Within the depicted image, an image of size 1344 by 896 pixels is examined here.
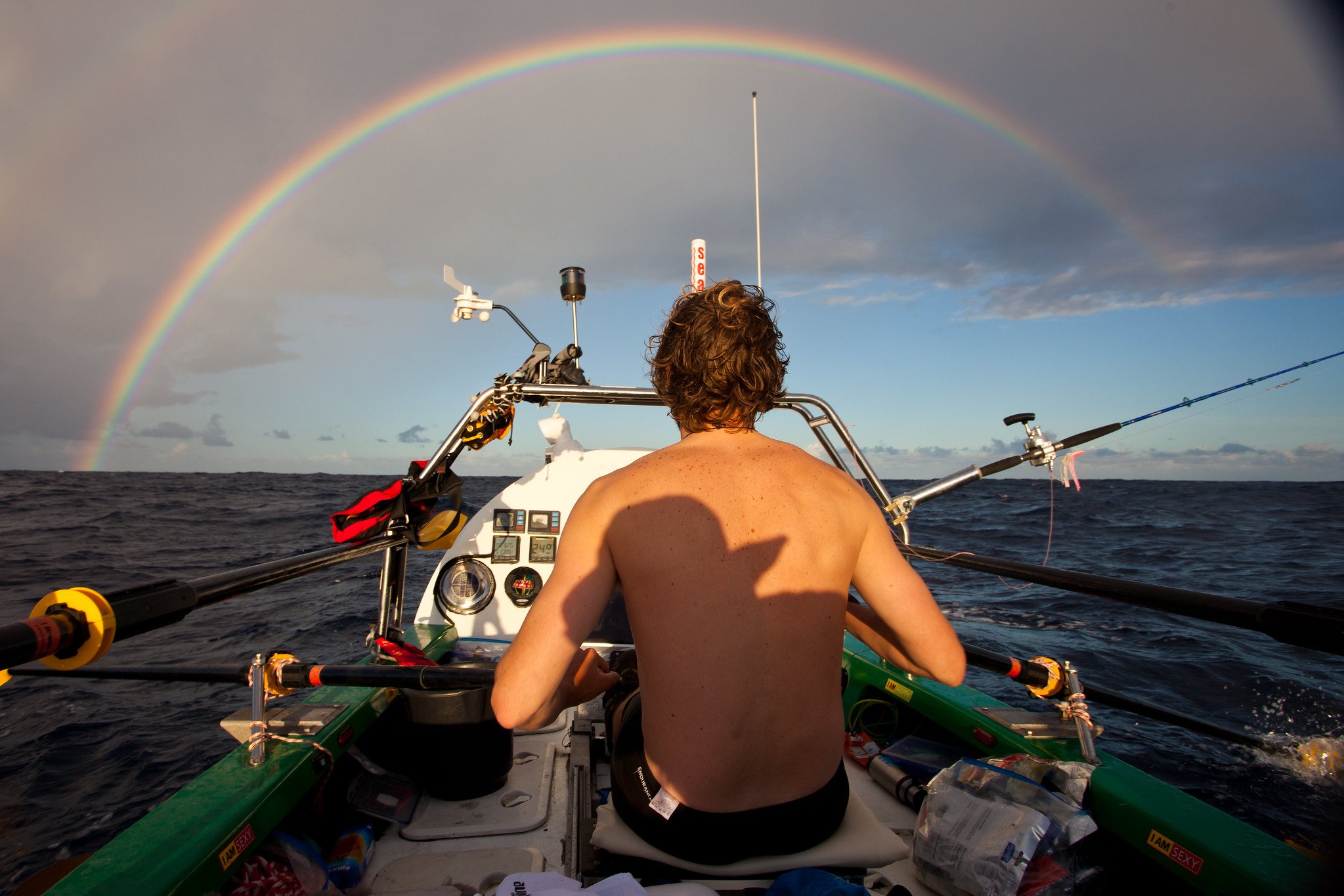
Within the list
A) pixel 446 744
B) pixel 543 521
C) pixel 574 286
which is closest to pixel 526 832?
pixel 446 744

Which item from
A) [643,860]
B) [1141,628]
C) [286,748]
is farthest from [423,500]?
[1141,628]

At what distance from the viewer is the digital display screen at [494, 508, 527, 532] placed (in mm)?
5617

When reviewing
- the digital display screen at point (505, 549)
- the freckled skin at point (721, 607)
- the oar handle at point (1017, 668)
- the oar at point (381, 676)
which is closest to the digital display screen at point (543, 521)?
the digital display screen at point (505, 549)

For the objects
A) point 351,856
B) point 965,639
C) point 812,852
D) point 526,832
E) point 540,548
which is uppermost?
point 540,548

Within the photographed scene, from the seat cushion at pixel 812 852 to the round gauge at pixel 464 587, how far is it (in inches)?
152

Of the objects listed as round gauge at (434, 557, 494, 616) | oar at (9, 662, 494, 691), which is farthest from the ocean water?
round gauge at (434, 557, 494, 616)

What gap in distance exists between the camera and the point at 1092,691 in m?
2.85

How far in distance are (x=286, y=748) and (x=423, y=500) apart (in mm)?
1826

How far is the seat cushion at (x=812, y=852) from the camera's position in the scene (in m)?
1.69

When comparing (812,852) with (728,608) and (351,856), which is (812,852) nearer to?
(728,608)

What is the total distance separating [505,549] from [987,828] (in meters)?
4.20

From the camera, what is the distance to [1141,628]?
35.0 feet

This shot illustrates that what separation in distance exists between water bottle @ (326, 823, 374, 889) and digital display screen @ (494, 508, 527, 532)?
285 centimetres

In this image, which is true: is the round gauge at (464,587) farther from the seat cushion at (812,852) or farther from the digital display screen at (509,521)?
the seat cushion at (812,852)
